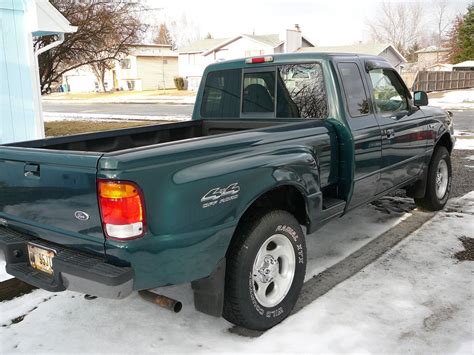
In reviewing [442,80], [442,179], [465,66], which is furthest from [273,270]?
[465,66]

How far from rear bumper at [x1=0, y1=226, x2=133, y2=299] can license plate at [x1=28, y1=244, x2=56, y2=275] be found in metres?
0.03

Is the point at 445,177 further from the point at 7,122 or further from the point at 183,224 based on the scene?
the point at 7,122

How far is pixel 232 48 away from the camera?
54.1 m

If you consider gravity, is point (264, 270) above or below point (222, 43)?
below

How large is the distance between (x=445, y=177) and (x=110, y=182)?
196 inches

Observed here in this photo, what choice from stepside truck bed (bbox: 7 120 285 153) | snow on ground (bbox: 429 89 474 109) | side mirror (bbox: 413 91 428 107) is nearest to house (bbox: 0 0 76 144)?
stepside truck bed (bbox: 7 120 285 153)

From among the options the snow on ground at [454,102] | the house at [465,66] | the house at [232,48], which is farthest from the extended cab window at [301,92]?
the house at [465,66]

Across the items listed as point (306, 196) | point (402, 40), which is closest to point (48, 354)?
point (306, 196)

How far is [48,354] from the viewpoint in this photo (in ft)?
10.00

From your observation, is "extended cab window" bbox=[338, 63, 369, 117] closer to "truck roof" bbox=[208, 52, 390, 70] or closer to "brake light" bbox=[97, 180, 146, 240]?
"truck roof" bbox=[208, 52, 390, 70]

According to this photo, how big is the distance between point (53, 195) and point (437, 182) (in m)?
4.81

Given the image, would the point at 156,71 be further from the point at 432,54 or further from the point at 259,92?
the point at 259,92

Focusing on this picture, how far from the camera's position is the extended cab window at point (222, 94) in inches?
191

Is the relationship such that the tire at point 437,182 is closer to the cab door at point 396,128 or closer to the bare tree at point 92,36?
the cab door at point 396,128
